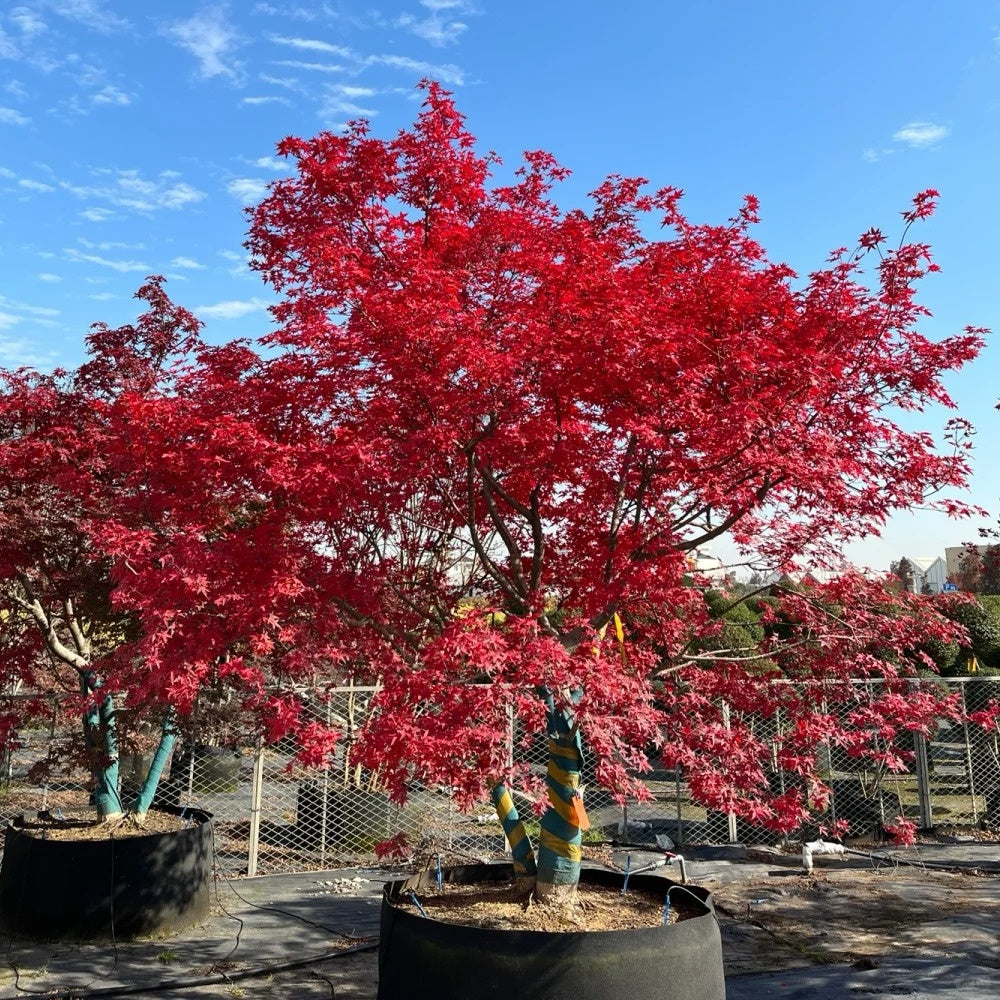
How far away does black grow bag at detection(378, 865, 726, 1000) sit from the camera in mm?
3777

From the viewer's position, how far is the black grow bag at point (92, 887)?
6035 mm

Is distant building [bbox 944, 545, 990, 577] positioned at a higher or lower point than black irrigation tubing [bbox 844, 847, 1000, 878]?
higher

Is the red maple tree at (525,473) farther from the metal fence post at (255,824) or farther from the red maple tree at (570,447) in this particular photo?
the metal fence post at (255,824)

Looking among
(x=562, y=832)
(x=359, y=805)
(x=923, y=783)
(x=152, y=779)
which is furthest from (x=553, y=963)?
(x=923, y=783)

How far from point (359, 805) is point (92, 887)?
350cm

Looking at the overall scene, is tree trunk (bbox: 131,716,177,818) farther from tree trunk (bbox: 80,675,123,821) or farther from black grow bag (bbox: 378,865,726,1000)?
black grow bag (bbox: 378,865,726,1000)

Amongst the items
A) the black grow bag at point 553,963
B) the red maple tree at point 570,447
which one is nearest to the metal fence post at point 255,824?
the red maple tree at point 570,447

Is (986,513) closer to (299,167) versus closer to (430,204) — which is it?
(430,204)

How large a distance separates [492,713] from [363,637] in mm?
1626

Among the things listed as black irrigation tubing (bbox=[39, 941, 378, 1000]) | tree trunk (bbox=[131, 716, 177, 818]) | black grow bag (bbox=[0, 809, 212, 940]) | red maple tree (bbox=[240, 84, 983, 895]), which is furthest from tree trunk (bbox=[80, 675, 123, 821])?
red maple tree (bbox=[240, 84, 983, 895])

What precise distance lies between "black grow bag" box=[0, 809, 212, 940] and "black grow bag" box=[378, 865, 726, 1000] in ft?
9.47

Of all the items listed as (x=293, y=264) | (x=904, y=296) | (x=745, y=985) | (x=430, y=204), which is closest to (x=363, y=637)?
(x=293, y=264)

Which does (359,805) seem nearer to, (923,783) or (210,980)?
(210,980)

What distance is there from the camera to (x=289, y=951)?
5949 mm
